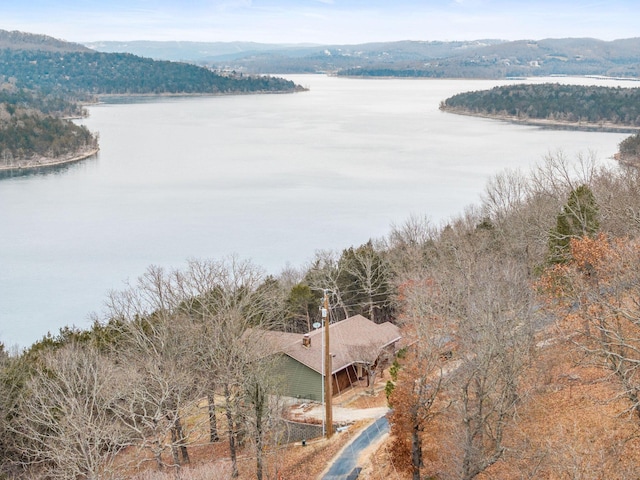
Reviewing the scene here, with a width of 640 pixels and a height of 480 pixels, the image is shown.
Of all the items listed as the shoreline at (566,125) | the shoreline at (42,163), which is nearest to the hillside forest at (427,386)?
→ the shoreline at (42,163)

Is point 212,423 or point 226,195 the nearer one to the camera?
point 212,423

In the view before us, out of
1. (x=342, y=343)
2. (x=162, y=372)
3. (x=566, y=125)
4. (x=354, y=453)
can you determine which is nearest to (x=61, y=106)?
(x=566, y=125)

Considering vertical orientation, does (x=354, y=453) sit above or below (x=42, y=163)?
below

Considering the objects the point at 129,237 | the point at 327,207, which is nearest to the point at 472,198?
the point at 327,207

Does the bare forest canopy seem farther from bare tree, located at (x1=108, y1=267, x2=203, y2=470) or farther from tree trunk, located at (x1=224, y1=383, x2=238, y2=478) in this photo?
tree trunk, located at (x1=224, y1=383, x2=238, y2=478)

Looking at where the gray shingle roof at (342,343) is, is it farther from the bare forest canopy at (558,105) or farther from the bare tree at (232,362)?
the bare forest canopy at (558,105)

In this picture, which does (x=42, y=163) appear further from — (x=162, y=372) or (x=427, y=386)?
(x=427, y=386)
